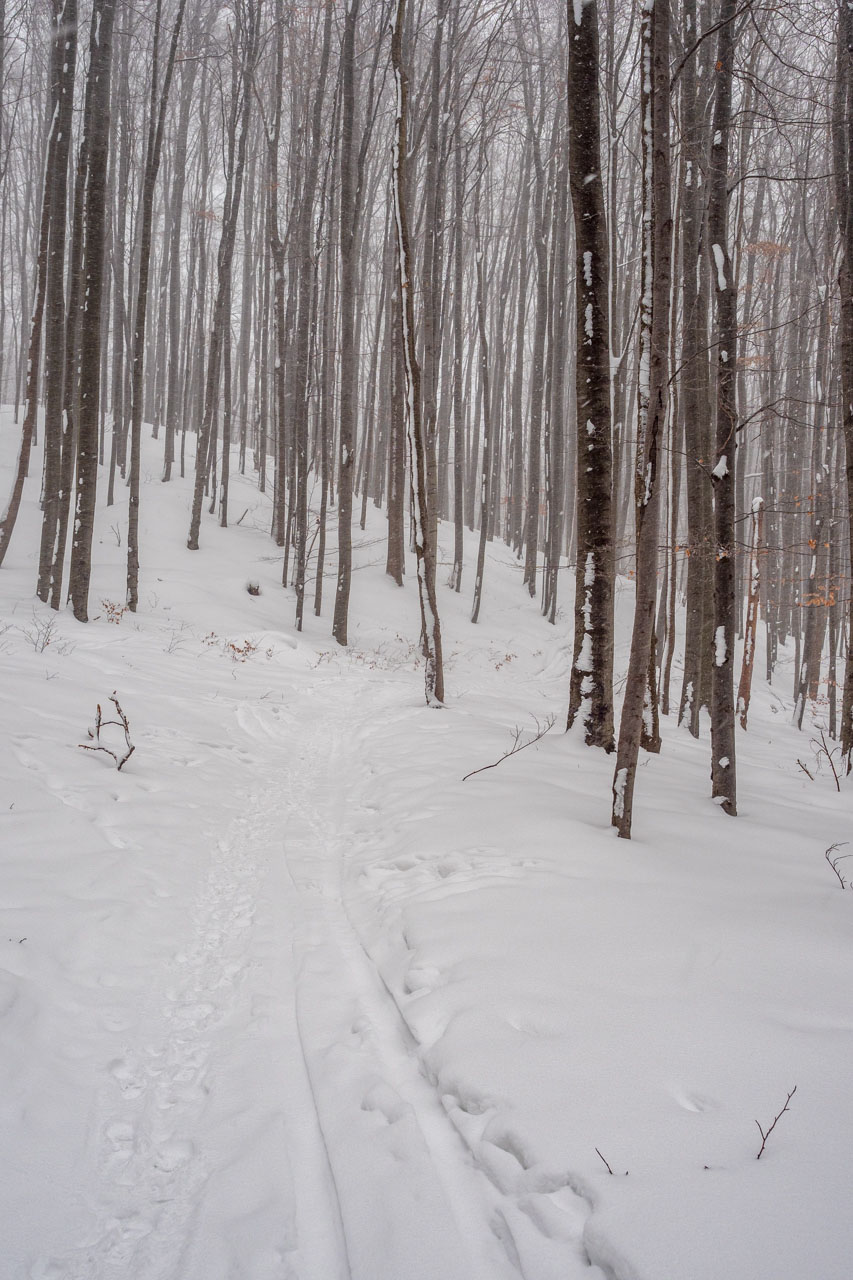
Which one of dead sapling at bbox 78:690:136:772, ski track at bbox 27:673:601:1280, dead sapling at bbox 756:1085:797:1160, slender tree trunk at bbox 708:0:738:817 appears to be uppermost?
slender tree trunk at bbox 708:0:738:817

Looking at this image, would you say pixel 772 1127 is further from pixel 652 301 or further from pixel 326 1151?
pixel 652 301

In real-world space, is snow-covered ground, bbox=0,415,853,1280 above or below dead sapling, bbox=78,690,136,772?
below

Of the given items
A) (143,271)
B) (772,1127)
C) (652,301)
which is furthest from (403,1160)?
(143,271)

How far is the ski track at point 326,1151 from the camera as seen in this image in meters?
1.59

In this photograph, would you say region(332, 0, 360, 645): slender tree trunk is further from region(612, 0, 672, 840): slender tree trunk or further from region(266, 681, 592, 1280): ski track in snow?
region(266, 681, 592, 1280): ski track in snow

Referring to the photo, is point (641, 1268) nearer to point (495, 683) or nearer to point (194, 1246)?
point (194, 1246)

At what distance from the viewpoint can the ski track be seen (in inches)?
62.5

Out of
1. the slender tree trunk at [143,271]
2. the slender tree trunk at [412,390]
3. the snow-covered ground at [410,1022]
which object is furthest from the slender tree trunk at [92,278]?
the snow-covered ground at [410,1022]

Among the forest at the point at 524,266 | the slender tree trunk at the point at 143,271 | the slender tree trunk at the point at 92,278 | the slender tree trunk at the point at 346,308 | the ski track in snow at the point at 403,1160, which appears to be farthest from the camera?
the slender tree trunk at the point at 346,308

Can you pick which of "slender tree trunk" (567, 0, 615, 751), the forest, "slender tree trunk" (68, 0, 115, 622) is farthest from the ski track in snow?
"slender tree trunk" (68, 0, 115, 622)

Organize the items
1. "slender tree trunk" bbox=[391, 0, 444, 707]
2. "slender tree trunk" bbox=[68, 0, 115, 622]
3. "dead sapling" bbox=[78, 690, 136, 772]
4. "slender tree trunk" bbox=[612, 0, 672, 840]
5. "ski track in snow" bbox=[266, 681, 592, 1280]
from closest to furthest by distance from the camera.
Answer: "ski track in snow" bbox=[266, 681, 592, 1280]
"slender tree trunk" bbox=[612, 0, 672, 840]
"dead sapling" bbox=[78, 690, 136, 772]
"slender tree trunk" bbox=[391, 0, 444, 707]
"slender tree trunk" bbox=[68, 0, 115, 622]

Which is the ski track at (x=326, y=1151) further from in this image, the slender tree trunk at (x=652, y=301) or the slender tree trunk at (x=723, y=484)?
the slender tree trunk at (x=723, y=484)

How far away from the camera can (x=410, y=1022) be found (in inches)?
96.4

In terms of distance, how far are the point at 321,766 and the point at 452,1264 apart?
506 centimetres
